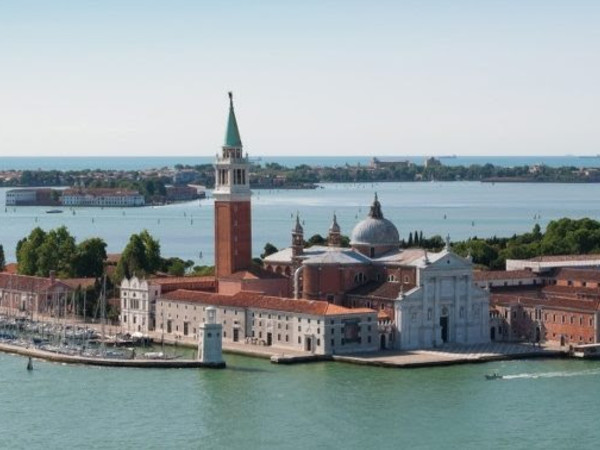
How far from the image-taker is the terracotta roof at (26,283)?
32.7 m

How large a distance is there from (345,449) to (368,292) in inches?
378

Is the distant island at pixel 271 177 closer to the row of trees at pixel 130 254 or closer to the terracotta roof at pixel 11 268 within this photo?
the terracotta roof at pixel 11 268

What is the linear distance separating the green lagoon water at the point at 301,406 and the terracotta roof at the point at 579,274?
14.4ft

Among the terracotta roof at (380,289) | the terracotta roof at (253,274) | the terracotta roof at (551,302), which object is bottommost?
the terracotta roof at (551,302)

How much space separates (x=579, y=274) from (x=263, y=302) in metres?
6.57

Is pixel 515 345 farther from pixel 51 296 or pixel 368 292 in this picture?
pixel 51 296

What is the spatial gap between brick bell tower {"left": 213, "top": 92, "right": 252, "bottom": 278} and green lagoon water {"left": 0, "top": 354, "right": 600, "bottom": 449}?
467cm

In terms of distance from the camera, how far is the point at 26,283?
1325 inches

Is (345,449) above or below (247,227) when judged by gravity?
below

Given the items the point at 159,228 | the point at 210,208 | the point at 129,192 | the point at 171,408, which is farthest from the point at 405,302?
the point at 129,192

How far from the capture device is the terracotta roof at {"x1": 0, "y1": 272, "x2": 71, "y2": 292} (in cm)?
3272

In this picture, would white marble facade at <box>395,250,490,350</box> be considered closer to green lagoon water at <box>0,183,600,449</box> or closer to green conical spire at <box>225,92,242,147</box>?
green lagoon water at <box>0,183,600,449</box>

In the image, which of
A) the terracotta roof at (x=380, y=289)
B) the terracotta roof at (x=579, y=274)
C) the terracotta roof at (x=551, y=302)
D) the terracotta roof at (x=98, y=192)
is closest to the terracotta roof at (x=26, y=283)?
the terracotta roof at (x=380, y=289)

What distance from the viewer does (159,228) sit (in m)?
68.8
